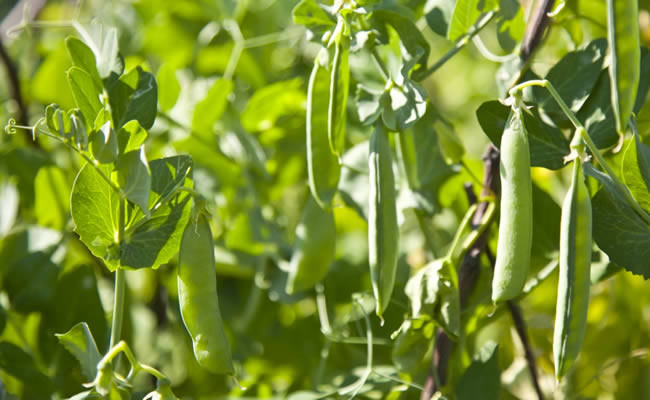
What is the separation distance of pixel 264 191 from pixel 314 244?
0.56 feet

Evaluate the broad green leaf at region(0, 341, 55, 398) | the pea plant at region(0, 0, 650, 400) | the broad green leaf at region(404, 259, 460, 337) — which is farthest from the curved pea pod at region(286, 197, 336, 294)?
the broad green leaf at region(0, 341, 55, 398)

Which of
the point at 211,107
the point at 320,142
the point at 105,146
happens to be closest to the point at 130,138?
the point at 105,146

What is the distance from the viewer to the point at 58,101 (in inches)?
29.9

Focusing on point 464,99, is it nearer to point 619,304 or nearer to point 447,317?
point 619,304

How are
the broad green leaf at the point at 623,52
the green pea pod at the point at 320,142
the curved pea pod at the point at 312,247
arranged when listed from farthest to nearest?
the curved pea pod at the point at 312,247
the green pea pod at the point at 320,142
the broad green leaf at the point at 623,52

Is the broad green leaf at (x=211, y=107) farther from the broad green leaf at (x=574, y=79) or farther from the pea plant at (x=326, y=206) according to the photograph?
the broad green leaf at (x=574, y=79)

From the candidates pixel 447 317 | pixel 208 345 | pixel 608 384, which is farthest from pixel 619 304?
pixel 208 345

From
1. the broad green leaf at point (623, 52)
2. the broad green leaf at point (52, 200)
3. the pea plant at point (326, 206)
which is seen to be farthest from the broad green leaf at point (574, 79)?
the broad green leaf at point (52, 200)

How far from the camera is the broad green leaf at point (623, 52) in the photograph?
35 cm

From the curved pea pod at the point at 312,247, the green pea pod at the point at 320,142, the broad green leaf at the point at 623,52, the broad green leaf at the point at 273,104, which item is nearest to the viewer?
the broad green leaf at the point at 623,52

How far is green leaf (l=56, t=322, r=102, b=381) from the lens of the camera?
43cm

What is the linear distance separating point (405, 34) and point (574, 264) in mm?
207

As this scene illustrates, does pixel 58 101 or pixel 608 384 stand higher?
pixel 58 101

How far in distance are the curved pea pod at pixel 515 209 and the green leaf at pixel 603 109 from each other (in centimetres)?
12
